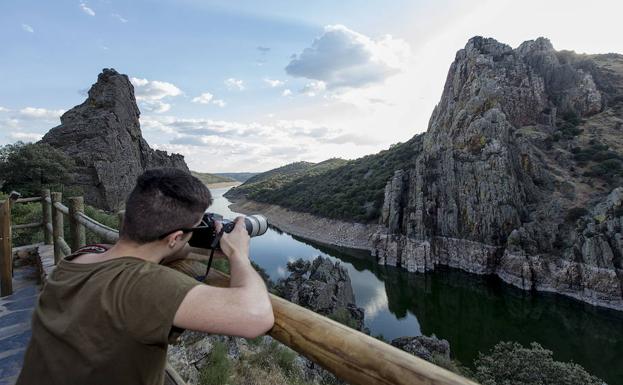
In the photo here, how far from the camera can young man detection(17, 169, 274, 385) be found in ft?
4.24

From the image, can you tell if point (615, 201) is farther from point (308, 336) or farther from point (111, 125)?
point (111, 125)

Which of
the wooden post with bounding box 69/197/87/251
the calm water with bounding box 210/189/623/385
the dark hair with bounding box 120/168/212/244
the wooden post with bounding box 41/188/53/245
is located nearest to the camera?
the dark hair with bounding box 120/168/212/244

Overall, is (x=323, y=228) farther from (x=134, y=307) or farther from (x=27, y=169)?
(x=134, y=307)

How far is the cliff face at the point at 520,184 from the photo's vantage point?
1358 inches

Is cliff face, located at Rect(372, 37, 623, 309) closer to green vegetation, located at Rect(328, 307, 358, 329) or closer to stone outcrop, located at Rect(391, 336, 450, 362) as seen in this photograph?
stone outcrop, located at Rect(391, 336, 450, 362)

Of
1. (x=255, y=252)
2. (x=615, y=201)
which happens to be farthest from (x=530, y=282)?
(x=255, y=252)

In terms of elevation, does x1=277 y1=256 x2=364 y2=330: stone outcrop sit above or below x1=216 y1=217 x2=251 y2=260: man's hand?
below

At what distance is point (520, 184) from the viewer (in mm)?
44312

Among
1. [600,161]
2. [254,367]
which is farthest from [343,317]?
[600,161]

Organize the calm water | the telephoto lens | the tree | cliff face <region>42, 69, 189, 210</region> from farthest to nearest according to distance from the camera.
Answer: cliff face <region>42, 69, 189, 210</region>
the calm water
the tree
the telephoto lens

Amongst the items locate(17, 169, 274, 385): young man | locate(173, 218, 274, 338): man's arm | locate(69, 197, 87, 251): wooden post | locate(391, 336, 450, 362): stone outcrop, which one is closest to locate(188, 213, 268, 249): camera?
locate(17, 169, 274, 385): young man

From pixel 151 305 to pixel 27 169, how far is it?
81.2 feet

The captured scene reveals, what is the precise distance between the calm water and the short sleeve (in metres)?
24.8

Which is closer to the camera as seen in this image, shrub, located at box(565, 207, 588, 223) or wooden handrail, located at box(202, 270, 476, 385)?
wooden handrail, located at box(202, 270, 476, 385)
